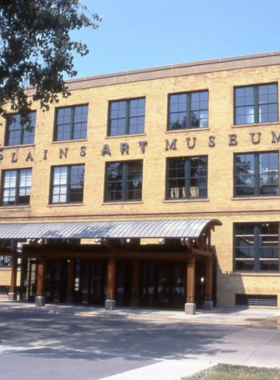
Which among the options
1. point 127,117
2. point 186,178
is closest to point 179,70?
point 127,117

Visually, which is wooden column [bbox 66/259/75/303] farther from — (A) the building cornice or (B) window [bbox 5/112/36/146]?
(A) the building cornice

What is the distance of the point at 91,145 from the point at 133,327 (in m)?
15.0

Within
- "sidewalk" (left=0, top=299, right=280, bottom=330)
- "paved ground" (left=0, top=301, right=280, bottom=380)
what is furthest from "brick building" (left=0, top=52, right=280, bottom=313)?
"paved ground" (left=0, top=301, right=280, bottom=380)

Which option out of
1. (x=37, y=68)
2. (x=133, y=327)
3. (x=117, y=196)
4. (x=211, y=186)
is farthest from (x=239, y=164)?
(x=37, y=68)

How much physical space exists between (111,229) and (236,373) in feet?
54.1

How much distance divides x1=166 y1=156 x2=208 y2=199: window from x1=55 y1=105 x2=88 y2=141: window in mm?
6301

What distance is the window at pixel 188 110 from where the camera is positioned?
2922cm

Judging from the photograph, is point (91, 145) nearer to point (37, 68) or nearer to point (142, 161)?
point (142, 161)

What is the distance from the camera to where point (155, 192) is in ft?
96.0

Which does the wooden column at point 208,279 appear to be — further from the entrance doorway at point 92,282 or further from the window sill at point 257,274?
the entrance doorway at point 92,282

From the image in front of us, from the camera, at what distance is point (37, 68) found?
54.7 feet

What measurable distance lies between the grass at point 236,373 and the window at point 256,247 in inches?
651

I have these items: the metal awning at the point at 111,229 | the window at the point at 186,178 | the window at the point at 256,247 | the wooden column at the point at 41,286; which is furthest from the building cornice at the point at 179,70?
the wooden column at the point at 41,286

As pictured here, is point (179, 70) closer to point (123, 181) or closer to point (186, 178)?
point (186, 178)
